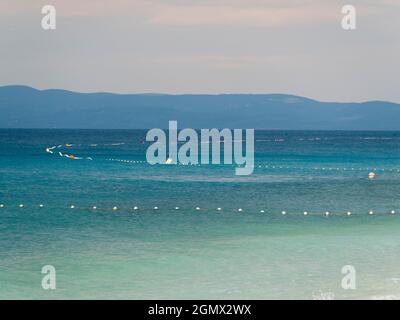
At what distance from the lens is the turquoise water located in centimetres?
1634

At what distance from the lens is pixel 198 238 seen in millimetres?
22375

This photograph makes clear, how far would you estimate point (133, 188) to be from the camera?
3781 cm

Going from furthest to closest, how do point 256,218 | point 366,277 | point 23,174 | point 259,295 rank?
point 23,174 < point 256,218 < point 366,277 < point 259,295

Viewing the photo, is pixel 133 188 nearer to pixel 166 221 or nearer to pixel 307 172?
pixel 166 221

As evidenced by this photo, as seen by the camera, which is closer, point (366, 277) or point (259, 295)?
point (259, 295)

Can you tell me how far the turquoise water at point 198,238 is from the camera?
16.3m

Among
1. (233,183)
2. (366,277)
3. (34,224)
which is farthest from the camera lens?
(233,183)

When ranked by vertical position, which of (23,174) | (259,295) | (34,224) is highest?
(23,174)

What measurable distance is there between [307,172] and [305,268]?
1296 inches

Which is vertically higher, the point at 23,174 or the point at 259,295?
the point at 23,174
